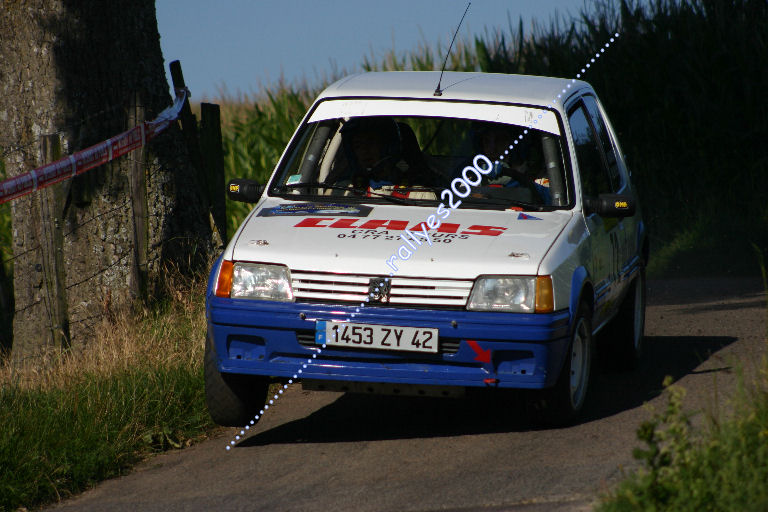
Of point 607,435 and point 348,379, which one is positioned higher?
point 348,379

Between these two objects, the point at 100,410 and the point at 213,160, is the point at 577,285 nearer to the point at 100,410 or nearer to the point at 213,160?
the point at 100,410

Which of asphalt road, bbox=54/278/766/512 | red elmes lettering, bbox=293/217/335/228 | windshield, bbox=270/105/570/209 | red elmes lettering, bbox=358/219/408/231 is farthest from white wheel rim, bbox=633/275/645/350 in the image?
red elmes lettering, bbox=293/217/335/228

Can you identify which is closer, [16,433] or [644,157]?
[16,433]

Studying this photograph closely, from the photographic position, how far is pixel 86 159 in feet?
28.4

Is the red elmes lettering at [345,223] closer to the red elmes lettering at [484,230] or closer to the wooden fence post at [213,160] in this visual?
the red elmes lettering at [484,230]

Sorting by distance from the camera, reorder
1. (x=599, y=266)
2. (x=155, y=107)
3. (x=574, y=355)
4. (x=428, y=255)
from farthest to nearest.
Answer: (x=155, y=107) → (x=599, y=266) → (x=574, y=355) → (x=428, y=255)

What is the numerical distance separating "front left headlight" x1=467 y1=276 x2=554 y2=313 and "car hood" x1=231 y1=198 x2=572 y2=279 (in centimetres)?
5

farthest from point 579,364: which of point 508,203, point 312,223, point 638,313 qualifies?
point 638,313

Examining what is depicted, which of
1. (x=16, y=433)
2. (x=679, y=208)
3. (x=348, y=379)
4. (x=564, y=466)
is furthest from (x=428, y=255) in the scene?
(x=679, y=208)

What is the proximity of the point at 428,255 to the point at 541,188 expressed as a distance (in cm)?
135

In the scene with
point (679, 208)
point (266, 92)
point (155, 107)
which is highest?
point (155, 107)

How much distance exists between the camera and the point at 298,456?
5.99m

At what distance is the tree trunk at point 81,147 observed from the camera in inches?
363

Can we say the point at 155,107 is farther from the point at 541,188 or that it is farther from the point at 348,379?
the point at 348,379
